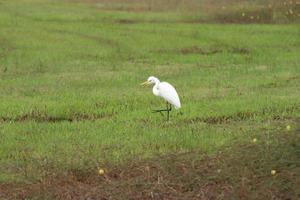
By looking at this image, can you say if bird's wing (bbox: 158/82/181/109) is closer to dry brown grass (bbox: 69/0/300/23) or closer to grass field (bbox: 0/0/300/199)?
grass field (bbox: 0/0/300/199)

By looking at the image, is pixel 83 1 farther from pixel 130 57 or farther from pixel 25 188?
pixel 25 188

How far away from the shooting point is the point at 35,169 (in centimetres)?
868

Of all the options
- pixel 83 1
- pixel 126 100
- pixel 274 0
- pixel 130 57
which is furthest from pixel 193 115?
pixel 83 1

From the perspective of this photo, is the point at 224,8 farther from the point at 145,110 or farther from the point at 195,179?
the point at 195,179

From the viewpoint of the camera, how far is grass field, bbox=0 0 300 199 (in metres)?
8.08

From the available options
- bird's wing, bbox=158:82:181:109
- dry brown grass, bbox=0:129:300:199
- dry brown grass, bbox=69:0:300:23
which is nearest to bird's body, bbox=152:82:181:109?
bird's wing, bbox=158:82:181:109

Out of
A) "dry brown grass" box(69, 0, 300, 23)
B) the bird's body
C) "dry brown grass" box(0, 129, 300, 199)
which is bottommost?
Answer: "dry brown grass" box(69, 0, 300, 23)

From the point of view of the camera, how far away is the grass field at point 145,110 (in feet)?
26.5

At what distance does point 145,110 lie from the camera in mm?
12016

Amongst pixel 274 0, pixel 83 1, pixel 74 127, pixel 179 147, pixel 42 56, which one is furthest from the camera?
pixel 83 1

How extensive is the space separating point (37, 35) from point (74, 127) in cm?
1154

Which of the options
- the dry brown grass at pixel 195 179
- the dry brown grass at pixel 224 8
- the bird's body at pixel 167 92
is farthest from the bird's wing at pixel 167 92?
the dry brown grass at pixel 224 8

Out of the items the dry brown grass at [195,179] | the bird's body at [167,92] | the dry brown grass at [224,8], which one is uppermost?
the bird's body at [167,92]

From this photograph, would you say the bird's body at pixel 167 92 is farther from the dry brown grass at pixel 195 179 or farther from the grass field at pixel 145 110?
the dry brown grass at pixel 195 179
